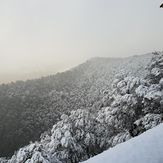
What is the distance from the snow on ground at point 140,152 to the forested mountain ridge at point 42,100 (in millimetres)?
58984

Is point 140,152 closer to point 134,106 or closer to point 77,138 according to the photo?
point 134,106

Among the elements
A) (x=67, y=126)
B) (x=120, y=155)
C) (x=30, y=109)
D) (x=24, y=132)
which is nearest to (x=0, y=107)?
(x=30, y=109)

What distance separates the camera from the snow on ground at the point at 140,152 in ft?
15.5

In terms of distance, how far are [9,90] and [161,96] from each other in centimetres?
12474

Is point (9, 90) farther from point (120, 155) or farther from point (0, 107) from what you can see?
point (120, 155)

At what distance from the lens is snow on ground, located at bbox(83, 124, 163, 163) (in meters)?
4.72

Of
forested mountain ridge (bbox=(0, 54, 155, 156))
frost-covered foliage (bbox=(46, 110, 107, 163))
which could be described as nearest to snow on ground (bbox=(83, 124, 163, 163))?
frost-covered foliage (bbox=(46, 110, 107, 163))

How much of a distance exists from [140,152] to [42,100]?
12853 centimetres

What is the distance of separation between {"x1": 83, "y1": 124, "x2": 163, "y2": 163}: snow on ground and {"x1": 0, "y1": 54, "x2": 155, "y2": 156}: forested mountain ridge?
59.0 metres

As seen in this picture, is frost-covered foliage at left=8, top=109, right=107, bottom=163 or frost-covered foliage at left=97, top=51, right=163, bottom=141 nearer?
frost-covered foliage at left=97, top=51, right=163, bottom=141

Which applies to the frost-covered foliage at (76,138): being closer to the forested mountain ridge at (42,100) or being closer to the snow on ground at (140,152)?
the snow on ground at (140,152)

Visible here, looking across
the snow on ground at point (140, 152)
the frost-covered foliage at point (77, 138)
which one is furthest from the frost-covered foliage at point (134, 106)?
the snow on ground at point (140, 152)

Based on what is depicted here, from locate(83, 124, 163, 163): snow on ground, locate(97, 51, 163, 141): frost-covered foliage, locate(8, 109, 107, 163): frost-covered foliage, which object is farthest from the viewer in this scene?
locate(8, 109, 107, 163): frost-covered foliage

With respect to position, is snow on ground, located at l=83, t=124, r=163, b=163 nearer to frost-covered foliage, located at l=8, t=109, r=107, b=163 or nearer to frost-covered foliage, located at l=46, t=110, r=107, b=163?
frost-covered foliage, located at l=8, t=109, r=107, b=163
